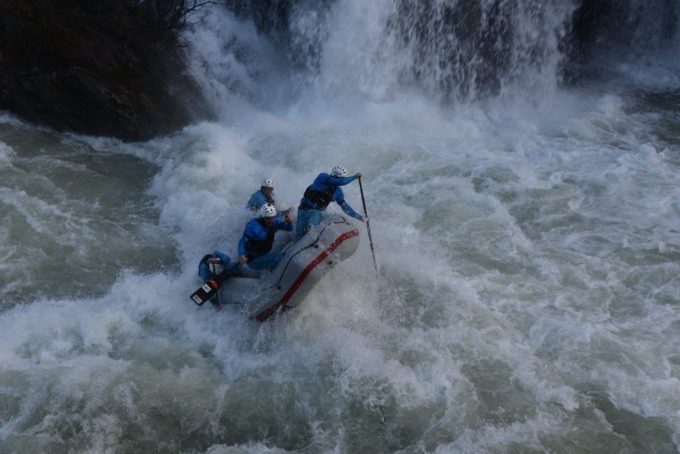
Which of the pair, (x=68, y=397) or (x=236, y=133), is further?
(x=236, y=133)

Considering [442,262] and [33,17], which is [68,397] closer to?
[442,262]

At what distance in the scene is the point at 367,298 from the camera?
7.61m

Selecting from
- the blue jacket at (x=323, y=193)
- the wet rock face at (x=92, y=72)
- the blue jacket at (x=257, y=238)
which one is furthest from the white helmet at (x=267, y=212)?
the wet rock face at (x=92, y=72)

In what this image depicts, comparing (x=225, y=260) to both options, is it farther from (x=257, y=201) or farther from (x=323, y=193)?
(x=323, y=193)

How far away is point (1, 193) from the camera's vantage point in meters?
9.48

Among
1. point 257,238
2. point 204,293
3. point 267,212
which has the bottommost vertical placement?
point 204,293

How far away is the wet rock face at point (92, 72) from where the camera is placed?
38.1 feet

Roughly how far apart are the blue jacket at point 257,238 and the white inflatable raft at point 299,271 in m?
0.45

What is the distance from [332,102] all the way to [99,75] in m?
5.38

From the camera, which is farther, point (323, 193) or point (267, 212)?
point (323, 193)

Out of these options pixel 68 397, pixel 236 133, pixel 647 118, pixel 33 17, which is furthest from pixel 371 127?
pixel 68 397

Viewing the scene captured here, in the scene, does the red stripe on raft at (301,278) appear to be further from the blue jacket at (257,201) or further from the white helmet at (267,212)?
the blue jacket at (257,201)

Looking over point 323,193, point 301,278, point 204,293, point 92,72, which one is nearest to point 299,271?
point 301,278

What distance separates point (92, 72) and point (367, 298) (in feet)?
27.1
